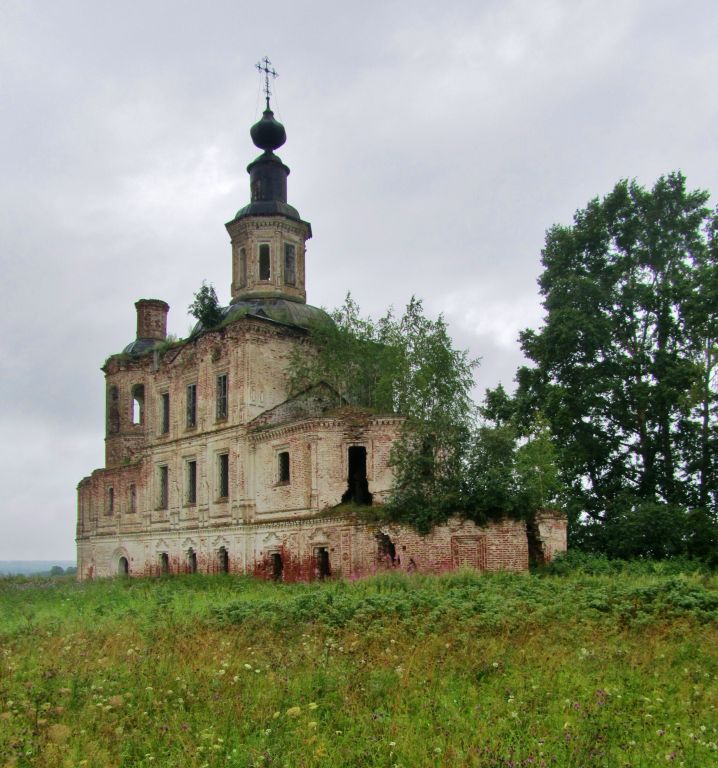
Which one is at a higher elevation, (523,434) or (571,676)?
(523,434)

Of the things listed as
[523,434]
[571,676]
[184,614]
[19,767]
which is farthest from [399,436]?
[19,767]

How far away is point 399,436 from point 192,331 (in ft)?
37.8

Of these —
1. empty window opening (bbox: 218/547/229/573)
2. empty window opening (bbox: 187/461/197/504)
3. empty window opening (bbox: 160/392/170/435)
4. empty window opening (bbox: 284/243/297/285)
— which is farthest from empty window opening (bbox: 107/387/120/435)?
empty window opening (bbox: 218/547/229/573)

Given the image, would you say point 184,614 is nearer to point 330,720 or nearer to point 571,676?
point 330,720

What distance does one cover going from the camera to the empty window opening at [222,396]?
2763cm

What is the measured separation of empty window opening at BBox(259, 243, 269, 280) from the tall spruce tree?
1084 cm

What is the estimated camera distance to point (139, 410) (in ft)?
122

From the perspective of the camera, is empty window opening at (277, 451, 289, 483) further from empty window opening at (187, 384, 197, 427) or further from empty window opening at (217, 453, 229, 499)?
empty window opening at (187, 384, 197, 427)

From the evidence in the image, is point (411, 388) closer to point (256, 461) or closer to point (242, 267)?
point (256, 461)

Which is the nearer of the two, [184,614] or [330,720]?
[330,720]

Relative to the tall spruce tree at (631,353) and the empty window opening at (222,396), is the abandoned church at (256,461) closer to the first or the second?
the empty window opening at (222,396)

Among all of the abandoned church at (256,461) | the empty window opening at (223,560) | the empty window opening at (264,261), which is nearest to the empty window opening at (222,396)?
the abandoned church at (256,461)

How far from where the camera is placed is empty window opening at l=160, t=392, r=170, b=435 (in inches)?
1210

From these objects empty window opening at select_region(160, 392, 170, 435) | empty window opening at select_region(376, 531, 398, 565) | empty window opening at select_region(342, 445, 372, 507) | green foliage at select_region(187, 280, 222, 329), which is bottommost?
empty window opening at select_region(376, 531, 398, 565)
